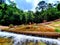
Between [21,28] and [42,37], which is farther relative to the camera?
[21,28]

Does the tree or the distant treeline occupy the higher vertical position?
the tree

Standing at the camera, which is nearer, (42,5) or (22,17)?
(22,17)

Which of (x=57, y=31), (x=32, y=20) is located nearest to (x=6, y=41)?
(x=57, y=31)

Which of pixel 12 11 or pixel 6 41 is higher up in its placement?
pixel 12 11

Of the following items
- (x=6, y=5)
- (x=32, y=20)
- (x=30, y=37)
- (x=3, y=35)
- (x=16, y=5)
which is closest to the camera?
(x=30, y=37)

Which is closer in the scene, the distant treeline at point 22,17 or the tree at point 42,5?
the distant treeline at point 22,17

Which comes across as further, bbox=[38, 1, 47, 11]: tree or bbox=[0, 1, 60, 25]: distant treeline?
bbox=[38, 1, 47, 11]: tree

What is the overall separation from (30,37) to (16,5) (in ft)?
7.69

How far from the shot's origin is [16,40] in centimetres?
339

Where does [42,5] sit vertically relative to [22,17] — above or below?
above

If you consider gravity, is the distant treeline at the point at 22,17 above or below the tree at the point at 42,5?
below

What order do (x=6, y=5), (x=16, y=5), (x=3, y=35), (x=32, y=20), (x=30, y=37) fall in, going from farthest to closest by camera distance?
1. (x=16, y=5)
2. (x=6, y=5)
3. (x=32, y=20)
4. (x=3, y=35)
5. (x=30, y=37)

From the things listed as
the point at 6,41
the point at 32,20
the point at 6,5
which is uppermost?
the point at 6,5

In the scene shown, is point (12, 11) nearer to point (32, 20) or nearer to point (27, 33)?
point (32, 20)
